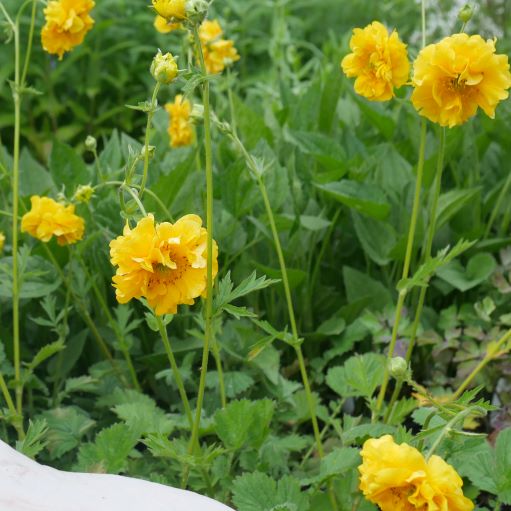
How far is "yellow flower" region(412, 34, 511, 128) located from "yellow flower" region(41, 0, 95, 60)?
72 centimetres

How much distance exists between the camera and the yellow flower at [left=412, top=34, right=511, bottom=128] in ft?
4.71

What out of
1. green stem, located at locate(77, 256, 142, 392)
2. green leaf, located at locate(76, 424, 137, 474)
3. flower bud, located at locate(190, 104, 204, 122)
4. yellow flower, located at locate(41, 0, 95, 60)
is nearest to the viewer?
green leaf, located at locate(76, 424, 137, 474)

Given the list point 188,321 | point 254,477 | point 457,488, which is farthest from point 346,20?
point 457,488

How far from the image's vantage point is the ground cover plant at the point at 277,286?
143 cm

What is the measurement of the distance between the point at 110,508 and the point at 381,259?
122cm

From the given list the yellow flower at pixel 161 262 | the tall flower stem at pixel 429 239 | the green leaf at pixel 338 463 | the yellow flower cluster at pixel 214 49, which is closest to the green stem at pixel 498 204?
the tall flower stem at pixel 429 239

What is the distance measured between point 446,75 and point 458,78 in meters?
0.02

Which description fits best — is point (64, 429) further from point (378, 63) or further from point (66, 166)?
point (378, 63)

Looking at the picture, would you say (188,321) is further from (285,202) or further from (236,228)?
(285,202)

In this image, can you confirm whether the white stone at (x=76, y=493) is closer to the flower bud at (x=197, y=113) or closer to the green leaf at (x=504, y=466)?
the green leaf at (x=504, y=466)

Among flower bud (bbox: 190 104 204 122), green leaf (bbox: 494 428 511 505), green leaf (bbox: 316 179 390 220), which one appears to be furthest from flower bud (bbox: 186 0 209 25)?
green leaf (bbox: 316 179 390 220)

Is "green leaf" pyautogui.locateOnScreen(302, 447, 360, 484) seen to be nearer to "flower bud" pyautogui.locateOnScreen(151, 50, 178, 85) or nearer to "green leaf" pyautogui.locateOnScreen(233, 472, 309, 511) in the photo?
"green leaf" pyautogui.locateOnScreen(233, 472, 309, 511)

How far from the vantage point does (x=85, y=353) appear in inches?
90.3

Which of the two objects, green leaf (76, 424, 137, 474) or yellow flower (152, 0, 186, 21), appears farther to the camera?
green leaf (76, 424, 137, 474)
